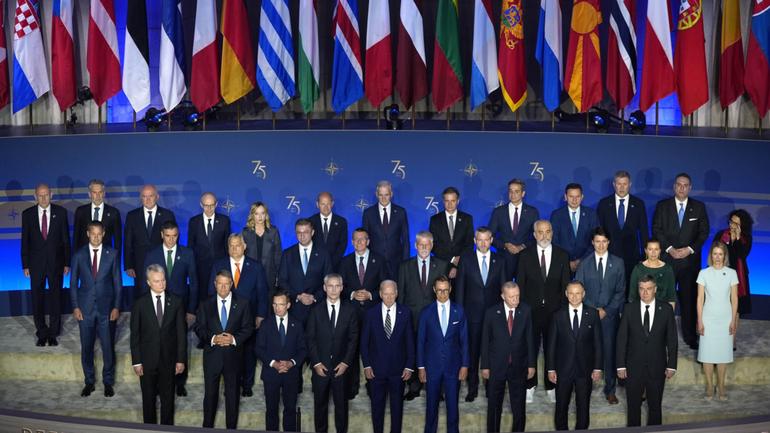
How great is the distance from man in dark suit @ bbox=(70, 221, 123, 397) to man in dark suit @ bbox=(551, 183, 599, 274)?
12.0 feet

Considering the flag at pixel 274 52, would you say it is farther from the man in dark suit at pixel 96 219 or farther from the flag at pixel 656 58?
the flag at pixel 656 58

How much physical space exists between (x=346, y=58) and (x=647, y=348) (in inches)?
182

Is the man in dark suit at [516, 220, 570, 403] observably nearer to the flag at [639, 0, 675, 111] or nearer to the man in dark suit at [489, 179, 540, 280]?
the man in dark suit at [489, 179, 540, 280]

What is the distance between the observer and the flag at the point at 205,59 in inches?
467

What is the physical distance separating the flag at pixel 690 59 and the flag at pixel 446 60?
2.17 m

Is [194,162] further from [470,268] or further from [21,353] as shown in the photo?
[470,268]

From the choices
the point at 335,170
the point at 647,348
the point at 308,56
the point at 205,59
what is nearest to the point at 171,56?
the point at 205,59

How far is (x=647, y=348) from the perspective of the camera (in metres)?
8.79

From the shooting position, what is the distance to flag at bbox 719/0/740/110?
1165cm

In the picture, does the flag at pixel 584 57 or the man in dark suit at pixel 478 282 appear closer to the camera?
the man in dark suit at pixel 478 282

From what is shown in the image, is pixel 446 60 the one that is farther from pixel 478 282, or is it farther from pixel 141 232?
pixel 141 232

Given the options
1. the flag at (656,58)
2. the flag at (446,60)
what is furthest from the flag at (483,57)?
the flag at (656,58)

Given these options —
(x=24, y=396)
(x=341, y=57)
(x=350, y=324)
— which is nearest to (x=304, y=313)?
(x=350, y=324)

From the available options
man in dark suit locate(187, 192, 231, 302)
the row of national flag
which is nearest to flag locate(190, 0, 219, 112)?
the row of national flag
